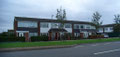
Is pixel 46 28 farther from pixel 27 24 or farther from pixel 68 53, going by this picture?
pixel 68 53

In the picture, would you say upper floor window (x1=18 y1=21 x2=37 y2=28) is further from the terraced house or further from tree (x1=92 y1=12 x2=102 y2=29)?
tree (x1=92 y1=12 x2=102 y2=29)

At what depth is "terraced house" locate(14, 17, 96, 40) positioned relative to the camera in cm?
3381

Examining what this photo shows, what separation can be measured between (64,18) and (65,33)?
13.7m

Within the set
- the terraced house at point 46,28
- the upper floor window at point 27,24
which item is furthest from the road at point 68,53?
the upper floor window at point 27,24

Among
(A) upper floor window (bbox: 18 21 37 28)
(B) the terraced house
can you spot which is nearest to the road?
(B) the terraced house

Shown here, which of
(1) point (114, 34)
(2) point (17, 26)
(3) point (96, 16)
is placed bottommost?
(1) point (114, 34)

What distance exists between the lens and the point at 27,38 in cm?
3306

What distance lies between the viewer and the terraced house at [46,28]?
111ft

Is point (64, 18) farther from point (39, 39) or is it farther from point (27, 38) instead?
point (27, 38)

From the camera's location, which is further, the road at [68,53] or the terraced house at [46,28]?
the terraced house at [46,28]

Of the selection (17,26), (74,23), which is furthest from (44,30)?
(74,23)

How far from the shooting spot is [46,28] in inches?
1485

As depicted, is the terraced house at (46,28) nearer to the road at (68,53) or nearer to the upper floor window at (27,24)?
the upper floor window at (27,24)

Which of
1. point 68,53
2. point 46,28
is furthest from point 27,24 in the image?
point 68,53
